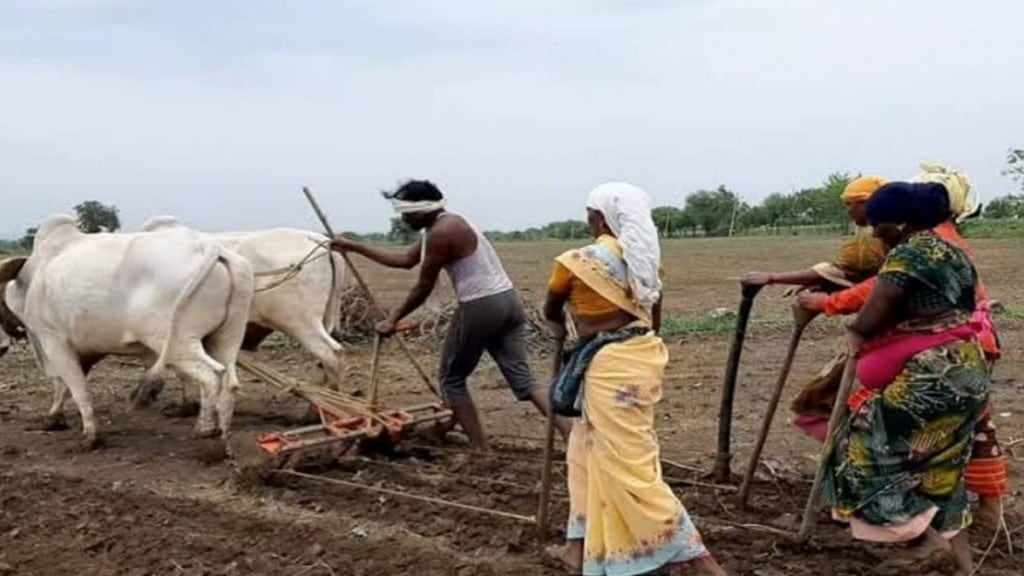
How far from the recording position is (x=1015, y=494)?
586 cm

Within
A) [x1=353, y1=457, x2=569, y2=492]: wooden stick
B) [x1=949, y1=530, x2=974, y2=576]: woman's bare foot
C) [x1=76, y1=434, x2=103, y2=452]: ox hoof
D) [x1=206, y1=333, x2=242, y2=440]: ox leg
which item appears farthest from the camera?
[x1=76, y1=434, x2=103, y2=452]: ox hoof

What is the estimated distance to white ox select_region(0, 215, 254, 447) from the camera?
7.39 metres

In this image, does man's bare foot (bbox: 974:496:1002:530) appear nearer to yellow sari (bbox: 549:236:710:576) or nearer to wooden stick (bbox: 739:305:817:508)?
wooden stick (bbox: 739:305:817:508)

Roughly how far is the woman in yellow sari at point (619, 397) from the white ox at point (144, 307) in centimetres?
353

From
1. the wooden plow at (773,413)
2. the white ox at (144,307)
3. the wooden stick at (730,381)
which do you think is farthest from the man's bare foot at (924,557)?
the white ox at (144,307)

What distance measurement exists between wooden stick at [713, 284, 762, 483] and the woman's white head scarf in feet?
2.29

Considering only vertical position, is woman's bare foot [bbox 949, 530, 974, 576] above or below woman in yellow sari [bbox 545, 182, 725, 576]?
below

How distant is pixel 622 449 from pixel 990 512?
176 centimetres

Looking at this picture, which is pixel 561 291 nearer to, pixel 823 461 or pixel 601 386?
pixel 601 386

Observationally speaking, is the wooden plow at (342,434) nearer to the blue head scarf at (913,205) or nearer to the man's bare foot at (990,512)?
the man's bare foot at (990,512)

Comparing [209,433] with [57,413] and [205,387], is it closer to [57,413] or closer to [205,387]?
[205,387]

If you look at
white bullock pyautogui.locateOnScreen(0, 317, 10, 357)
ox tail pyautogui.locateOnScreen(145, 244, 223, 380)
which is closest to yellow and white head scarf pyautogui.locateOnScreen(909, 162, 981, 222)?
ox tail pyautogui.locateOnScreen(145, 244, 223, 380)

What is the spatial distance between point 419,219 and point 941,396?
311cm

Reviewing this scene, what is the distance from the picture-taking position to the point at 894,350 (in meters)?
4.27
